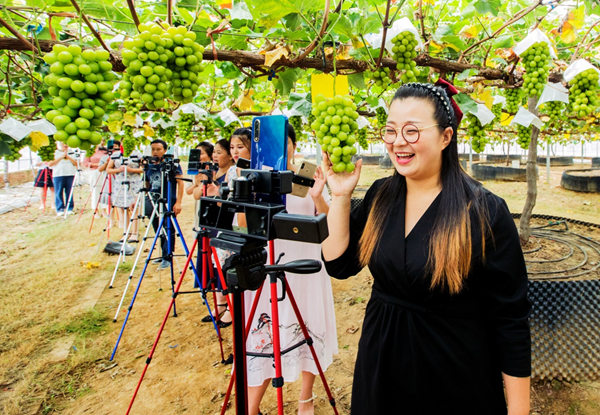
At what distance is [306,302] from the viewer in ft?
7.28

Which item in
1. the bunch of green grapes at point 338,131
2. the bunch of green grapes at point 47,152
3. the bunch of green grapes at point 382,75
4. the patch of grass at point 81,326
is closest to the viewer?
the bunch of green grapes at point 338,131

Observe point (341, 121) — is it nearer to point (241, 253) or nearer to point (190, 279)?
point (241, 253)

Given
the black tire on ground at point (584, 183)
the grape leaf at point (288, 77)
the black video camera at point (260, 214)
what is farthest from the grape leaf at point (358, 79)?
the black tire on ground at point (584, 183)

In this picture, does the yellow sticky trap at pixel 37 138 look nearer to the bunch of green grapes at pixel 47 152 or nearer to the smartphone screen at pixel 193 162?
the smartphone screen at pixel 193 162

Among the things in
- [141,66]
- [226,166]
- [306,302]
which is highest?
[141,66]

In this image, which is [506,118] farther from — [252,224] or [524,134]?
[252,224]

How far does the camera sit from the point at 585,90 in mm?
2670

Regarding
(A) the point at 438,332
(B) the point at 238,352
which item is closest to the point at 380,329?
(A) the point at 438,332

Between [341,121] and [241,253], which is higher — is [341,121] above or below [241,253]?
above

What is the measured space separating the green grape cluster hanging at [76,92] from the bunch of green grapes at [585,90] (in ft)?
10.8

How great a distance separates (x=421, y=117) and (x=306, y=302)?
4.68ft

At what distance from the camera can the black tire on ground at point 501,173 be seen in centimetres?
1519

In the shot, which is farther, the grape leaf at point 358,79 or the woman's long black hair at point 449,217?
the grape leaf at point 358,79

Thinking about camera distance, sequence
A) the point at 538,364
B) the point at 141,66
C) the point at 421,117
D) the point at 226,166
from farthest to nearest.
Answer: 1. the point at 226,166
2. the point at 538,364
3. the point at 421,117
4. the point at 141,66
